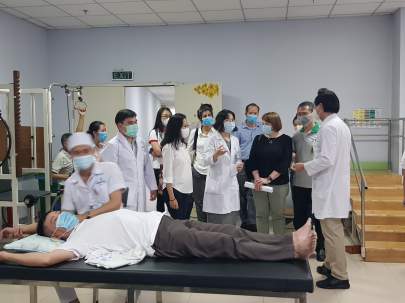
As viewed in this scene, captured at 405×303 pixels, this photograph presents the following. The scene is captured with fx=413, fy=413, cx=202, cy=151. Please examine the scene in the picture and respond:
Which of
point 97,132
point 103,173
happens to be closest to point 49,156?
point 97,132

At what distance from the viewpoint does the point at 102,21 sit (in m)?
6.05

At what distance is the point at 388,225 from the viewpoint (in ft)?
13.7

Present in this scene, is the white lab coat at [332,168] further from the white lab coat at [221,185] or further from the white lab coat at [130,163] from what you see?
the white lab coat at [130,163]

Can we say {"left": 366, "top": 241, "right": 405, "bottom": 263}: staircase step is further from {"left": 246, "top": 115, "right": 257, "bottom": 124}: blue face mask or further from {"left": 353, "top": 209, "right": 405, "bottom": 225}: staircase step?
{"left": 246, "top": 115, "right": 257, "bottom": 124}: blue face mask

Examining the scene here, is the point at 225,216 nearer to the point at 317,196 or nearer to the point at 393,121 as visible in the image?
the point at 317,196

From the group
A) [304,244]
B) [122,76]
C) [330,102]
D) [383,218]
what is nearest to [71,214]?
[304,244]

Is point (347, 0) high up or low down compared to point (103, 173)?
up

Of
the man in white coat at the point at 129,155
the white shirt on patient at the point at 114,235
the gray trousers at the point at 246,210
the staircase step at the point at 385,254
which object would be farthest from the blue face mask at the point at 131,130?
the staircase step at the point at 385,254

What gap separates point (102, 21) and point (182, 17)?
1.20 m

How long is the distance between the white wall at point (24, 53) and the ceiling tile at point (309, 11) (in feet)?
12.4

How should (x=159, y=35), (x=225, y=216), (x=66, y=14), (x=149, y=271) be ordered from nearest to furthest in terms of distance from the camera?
(x=149, y=271), (x=225, y=216), (x=66, y=14), (x=159, y=35)

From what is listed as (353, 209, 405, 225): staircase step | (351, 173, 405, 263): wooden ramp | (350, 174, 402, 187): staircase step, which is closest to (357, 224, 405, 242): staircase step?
(351, 173, 405, 263): wooden ramp

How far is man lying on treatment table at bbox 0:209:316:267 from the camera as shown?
2.07 metres

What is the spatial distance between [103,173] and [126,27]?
4.40m
